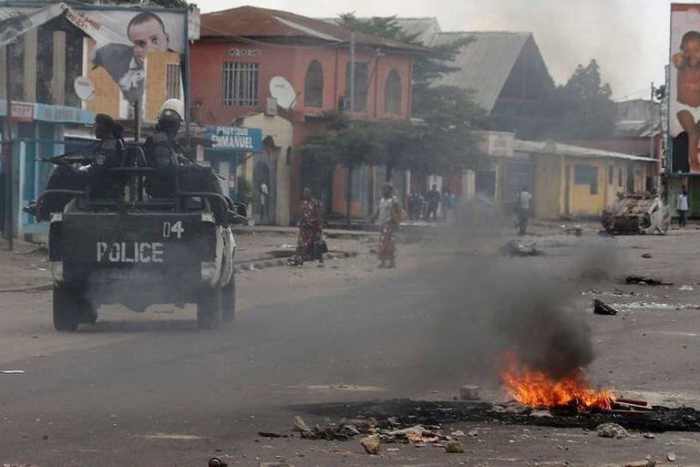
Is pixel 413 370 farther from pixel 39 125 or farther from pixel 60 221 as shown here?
pixel 39 125

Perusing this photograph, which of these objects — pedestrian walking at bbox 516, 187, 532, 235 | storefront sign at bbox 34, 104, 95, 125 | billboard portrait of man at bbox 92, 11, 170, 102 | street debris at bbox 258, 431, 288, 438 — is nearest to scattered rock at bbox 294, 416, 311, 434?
street debris at bbox 258, 431, 288, 438

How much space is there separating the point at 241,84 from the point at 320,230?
2615cm

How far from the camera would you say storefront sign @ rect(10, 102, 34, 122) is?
3250cm

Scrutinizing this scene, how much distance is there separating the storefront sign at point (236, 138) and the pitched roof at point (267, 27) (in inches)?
397

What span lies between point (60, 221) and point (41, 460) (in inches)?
333

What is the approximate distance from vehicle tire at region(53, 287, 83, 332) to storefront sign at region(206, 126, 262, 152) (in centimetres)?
2845

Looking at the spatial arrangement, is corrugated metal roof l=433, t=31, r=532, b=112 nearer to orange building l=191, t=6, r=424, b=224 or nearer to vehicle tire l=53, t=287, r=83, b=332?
orange building l=191, t=6, r=424, b=224

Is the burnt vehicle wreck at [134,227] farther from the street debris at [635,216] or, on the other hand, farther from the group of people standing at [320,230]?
the street debris at [635,216]

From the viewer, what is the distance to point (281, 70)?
59094 mm

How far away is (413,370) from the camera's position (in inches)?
530

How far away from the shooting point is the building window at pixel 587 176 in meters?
60.6

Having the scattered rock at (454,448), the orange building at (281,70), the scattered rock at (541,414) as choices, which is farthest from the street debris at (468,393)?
the orange building at (281,70)

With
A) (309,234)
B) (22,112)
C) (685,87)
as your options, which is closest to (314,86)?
(685,87)

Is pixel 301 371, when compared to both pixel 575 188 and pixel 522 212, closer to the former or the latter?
pixel 522 212
